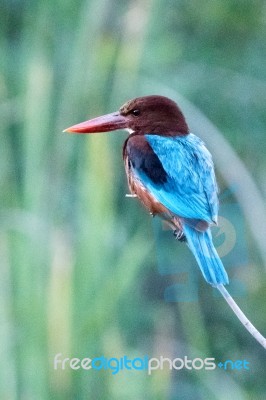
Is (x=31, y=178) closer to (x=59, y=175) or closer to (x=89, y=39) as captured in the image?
(x=59, y=175)

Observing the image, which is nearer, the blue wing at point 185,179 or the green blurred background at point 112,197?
the blue wing at point 185,179

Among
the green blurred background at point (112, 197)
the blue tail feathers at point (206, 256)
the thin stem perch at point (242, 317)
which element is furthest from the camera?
the green blurred background at point (112, 197)

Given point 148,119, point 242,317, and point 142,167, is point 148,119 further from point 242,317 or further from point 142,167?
point 242,317

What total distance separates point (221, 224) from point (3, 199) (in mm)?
344

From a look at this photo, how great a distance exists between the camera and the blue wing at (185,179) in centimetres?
134

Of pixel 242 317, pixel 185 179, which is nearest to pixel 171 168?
pixel 185 179

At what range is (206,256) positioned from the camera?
4.32 feet

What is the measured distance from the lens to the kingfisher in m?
1.34

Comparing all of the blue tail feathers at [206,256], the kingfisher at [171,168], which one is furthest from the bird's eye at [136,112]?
the blue tail feathers at [206,256]

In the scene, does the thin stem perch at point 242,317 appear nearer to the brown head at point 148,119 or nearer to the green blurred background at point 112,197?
Result: the brown head at point 148,119

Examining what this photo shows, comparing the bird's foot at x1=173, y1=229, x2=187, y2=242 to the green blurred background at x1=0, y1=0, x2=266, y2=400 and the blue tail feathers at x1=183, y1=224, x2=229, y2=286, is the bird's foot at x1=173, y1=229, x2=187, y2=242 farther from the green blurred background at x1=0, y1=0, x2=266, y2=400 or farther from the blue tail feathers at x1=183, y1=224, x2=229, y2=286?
the green blurred background at x1=0, y1=0, x2=266, y2=400

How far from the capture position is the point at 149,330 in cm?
175

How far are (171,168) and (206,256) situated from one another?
0.13 metres

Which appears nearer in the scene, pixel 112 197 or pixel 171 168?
pixel 171 168
